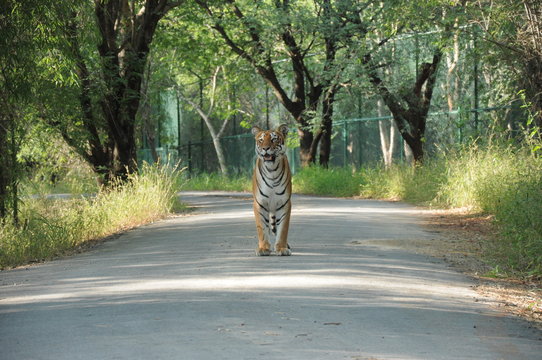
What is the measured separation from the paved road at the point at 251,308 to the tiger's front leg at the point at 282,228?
26 cm

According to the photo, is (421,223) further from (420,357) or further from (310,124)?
(310,124)

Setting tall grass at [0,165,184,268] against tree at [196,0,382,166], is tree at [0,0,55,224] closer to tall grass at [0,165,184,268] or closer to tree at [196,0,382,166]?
tall grass at [0,165,184,268]

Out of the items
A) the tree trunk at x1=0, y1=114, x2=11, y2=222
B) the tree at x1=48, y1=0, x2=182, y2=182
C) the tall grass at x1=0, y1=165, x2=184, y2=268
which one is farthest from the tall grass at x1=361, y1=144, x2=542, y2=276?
the tree trunk at x1=0, y1=114, x2=11, y2=222

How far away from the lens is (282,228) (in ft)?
34.7

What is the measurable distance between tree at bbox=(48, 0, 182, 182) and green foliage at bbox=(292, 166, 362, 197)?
8.63m

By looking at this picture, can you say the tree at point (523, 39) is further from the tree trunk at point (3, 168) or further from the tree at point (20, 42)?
the tree trunk at point (3, 168)

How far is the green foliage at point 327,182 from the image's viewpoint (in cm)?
2756

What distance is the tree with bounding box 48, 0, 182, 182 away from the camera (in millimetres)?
19375

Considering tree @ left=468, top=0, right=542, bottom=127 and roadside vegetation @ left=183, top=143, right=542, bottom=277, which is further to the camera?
tree @ left=468, top=0, right=542, bottom=127

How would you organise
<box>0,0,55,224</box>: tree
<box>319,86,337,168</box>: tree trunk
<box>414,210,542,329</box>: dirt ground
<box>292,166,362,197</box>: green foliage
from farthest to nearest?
<box>319,86,337,168</box>: tree trunk < <box>292,166,362,197</box>: green foliage < <box>0,0,55,224</box>: tree < <box>414,210,542,329</box>: dirt ground

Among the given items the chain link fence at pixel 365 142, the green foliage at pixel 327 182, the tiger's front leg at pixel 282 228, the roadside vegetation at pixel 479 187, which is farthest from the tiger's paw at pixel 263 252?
the green foliage at pixel 327 182

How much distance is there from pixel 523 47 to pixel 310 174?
15.3 meters

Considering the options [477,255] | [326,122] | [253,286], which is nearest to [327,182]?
[326,122]

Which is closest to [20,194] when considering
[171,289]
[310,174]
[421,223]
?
[421,223]
